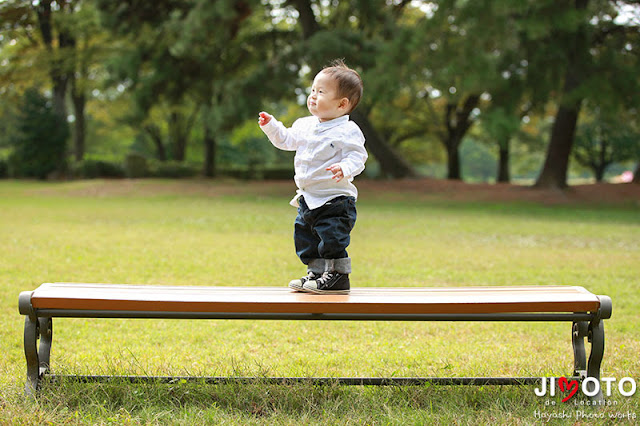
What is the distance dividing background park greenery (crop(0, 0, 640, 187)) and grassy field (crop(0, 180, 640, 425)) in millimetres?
5166

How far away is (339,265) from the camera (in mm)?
3441

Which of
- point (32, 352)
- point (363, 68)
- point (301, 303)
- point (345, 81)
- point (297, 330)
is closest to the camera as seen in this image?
point (301, 303)

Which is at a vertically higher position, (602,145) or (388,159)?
(602,145)

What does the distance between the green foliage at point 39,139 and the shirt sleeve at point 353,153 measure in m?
31.1

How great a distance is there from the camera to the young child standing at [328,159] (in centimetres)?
335

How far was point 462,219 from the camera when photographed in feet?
47.9

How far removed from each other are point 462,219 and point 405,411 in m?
12.0

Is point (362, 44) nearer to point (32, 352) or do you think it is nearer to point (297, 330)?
point (297, 330)

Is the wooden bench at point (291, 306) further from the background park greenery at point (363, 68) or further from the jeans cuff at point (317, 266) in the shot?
the background park greenery at point (363, 68)

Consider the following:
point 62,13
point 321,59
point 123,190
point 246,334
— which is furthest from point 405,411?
point 62,13

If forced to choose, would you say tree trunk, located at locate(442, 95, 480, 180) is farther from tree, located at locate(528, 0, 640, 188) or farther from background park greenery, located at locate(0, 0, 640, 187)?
tree, located at locate(528, 0, 640, 188)

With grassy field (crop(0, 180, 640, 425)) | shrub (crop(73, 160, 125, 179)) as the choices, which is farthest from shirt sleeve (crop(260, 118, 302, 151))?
shrub (crop(73, 160, 125, 179))

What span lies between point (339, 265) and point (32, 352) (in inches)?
63.4

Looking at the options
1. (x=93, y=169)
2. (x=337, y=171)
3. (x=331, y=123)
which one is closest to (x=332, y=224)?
(x=337, y=171)
